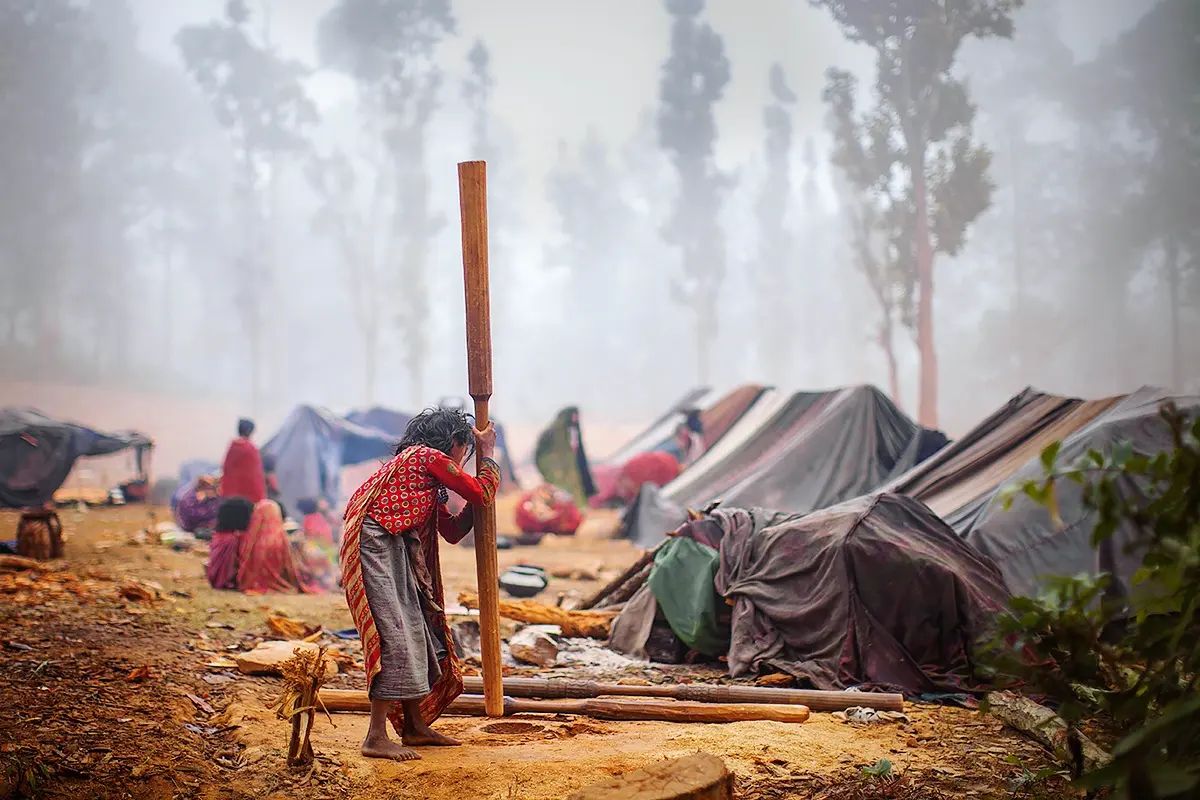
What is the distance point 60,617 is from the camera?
5.31m

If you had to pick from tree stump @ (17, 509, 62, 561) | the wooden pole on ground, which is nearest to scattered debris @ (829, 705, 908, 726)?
the wooden pole on ground

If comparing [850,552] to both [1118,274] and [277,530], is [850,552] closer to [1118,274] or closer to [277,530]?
[277,530]

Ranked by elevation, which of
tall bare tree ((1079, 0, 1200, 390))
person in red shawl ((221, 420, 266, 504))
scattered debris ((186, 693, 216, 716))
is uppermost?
tall bare tree ((1079, 0, 1200, 390))

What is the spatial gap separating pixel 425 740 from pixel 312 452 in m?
9.68

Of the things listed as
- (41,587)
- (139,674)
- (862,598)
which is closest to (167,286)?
(41,587)

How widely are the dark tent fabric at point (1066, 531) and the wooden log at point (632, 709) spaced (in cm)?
205

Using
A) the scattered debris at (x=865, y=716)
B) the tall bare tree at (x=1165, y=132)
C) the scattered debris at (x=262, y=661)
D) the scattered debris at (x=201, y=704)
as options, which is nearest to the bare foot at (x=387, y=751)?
the scattered debris at (x=201, y=704)

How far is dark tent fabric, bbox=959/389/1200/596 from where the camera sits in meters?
5.40

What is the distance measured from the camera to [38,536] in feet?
25.9

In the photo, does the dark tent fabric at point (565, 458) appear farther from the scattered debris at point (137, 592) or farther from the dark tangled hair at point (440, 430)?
the dark tangled hair at point (440, 430)

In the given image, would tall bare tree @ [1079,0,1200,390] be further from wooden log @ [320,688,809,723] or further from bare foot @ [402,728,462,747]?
bare foot @ [402,728,462,747]

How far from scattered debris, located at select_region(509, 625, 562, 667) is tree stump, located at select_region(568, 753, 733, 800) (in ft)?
8.24

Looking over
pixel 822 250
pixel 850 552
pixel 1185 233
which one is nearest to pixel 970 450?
pixel 850 552

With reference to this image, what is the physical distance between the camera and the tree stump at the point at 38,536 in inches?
309
